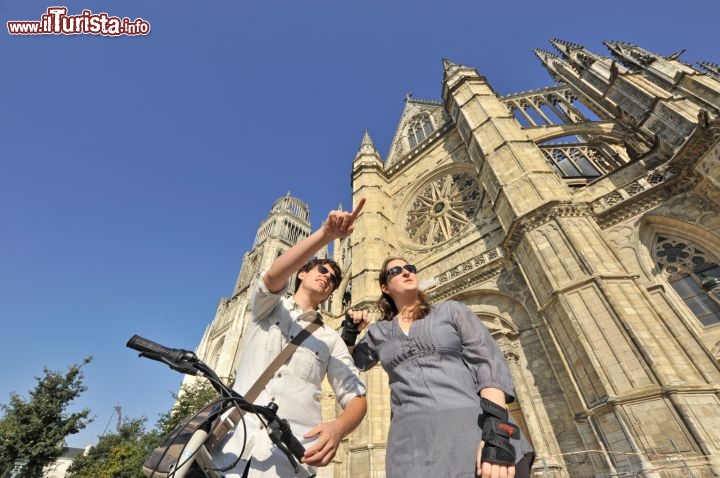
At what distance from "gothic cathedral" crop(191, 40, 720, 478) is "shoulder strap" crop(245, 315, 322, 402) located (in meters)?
1.02

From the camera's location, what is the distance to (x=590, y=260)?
21.3 feet

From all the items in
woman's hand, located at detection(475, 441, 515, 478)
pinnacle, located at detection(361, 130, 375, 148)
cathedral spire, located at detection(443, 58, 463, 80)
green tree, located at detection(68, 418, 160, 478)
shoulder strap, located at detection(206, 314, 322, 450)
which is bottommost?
woman's hand, located at detection(475, 441, 515, 478)

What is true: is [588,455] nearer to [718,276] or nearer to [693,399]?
[693,399]

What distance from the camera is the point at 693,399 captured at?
4754 millimetres

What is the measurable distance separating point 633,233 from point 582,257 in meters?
2.30

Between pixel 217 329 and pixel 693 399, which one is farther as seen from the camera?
pixel 217 329

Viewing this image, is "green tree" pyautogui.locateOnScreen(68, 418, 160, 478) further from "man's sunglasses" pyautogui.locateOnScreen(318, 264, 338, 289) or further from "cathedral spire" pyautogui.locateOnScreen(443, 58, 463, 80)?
"cathedral spire" pyautogui.locateOnScreen(443, 58, 463, 80)

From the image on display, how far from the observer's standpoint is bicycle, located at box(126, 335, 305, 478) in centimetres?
121

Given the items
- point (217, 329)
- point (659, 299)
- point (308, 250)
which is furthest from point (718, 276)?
point (217, 329)

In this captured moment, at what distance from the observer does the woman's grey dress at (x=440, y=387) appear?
56.9 inches

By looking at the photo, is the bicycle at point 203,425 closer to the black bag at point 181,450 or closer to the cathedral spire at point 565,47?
the black bag at point 181,450

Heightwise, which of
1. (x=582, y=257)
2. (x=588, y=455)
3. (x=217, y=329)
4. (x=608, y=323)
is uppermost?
(x=217, y=329)

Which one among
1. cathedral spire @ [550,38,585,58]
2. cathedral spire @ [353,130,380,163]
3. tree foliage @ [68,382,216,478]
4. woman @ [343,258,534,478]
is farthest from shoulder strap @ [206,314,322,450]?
cathedral spire @ [550,38,585,58]

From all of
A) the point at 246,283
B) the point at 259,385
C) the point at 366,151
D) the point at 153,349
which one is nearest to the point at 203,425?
the point at 259,385
